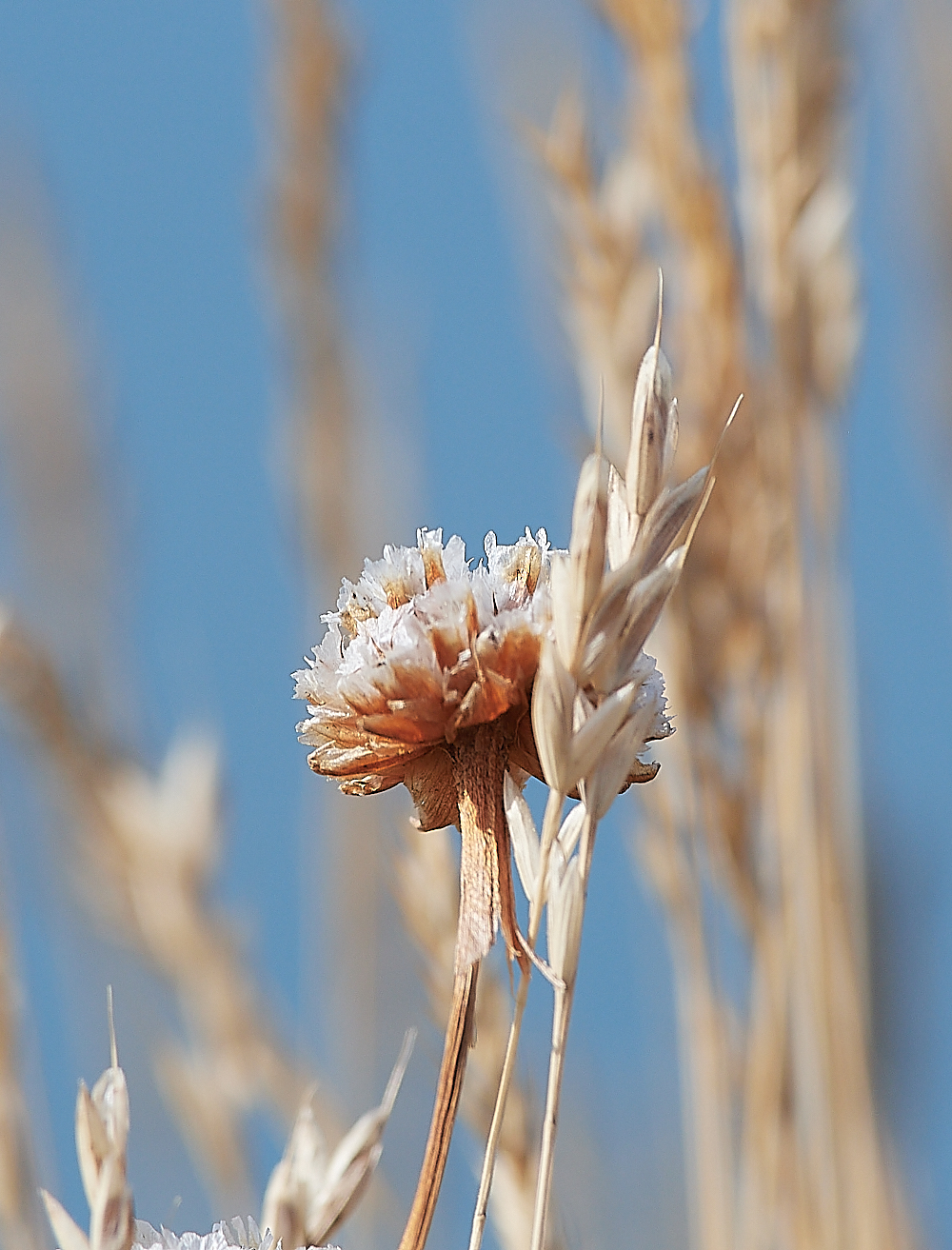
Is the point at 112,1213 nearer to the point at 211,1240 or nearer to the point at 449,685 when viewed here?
the point at 211,1240

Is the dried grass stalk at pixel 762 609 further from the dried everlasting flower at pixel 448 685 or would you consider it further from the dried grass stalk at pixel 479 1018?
the dried everlasting flower at pixel 448 685

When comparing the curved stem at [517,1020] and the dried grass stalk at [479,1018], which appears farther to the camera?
the dried grass stalk at [479,1018]

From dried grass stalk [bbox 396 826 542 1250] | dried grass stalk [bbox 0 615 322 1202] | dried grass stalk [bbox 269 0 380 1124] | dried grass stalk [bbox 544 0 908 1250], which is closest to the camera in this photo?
dried grass stalk [bbox 396 826 542 1250]

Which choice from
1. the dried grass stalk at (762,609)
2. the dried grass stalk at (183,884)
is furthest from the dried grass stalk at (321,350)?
the dried grass stalk at (762,609)

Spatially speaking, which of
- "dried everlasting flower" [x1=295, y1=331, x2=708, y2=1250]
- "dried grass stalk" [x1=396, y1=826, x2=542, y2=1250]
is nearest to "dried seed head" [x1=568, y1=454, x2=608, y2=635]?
"dried everlasting flower" [x1=295, y1=331, x2=708, y2=1250]

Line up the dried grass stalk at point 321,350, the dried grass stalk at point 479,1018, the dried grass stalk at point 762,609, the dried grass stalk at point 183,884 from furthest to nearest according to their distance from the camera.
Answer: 1. the dried grass stalk at point 321,350
2. the dried grass stalk at point 183,884
3. the dried grass stalk at point 762,609
4. the dried grass stalk at point 479,1018

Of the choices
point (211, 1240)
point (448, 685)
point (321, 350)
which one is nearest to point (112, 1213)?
point (211, 1240)

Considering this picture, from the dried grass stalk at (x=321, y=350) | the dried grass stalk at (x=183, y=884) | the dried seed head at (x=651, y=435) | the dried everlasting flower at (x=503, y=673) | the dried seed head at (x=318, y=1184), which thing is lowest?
the dried seed head at (x=318, y=1184)

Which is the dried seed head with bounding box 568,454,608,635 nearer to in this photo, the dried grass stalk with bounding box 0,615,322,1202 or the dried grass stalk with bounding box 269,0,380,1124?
the dried grass stalk with bounding box 0,615,322,1202

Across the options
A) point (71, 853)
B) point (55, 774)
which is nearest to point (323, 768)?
point (55, 774)
